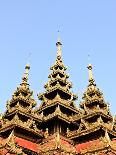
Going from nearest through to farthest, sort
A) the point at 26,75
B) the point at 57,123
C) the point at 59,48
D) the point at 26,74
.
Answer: the point at 57,123 < the point at 26,75 < the point at 26,74 < the point at 59,48

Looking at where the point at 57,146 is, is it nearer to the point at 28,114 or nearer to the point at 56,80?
the point at 28,114

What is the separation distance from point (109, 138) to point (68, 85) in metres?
12.2

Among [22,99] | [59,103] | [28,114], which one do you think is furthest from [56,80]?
[28,114]

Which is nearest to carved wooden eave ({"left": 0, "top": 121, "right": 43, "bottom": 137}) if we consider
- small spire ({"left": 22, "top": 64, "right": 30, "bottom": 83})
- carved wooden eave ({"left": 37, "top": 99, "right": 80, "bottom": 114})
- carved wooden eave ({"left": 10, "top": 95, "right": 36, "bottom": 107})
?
carved wooden eave ({"left": 37, "top": 99, "right": 80, "bottom": 114})

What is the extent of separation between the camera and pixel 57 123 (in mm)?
33875

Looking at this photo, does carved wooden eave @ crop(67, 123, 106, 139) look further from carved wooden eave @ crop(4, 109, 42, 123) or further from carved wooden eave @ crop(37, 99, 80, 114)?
carved wooden eave @ crop(4, 109, 42, 123)

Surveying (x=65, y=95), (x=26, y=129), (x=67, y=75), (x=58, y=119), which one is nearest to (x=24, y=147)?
(x=26, y=129)

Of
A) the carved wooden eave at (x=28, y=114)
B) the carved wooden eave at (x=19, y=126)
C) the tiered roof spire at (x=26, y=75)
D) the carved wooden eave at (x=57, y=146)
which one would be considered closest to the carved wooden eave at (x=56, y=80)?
the tiered roof spire at (x=26, y=75)

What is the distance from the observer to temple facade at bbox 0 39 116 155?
29.9 m

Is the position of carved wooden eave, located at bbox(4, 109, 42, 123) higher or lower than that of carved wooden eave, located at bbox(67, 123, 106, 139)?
higher

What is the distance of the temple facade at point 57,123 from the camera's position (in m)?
29.9

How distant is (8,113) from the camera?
116ft

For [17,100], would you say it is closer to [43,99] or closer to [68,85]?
Answer: [43,99]

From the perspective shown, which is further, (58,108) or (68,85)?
(68,85)
